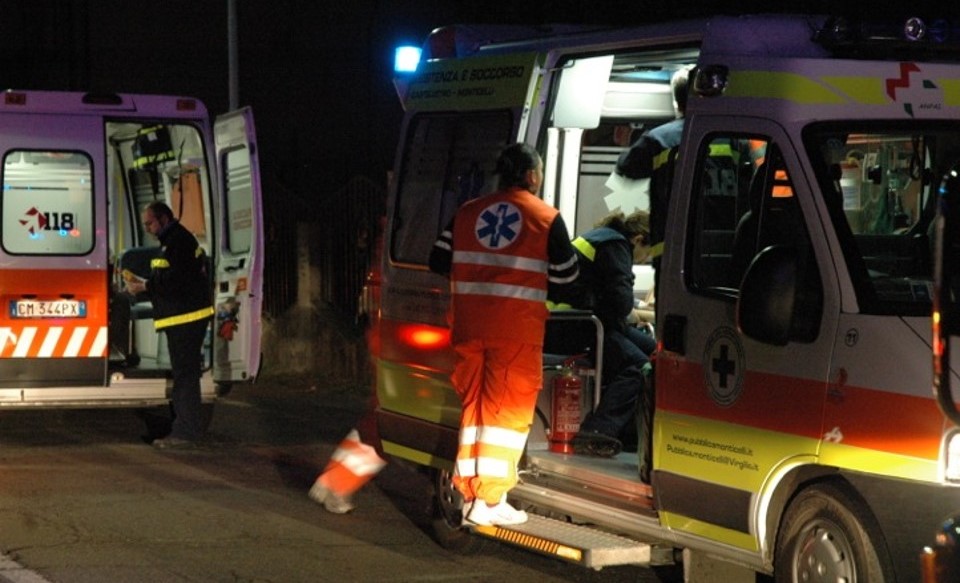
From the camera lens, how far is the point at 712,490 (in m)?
6.27

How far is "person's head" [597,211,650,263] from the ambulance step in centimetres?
173

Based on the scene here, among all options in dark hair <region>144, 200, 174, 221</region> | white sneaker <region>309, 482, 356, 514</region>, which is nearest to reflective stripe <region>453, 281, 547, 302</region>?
white sneaker <region>309, 482, 356, 514</region>

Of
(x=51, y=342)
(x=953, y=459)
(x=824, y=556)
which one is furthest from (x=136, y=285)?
(x=953, y=459)

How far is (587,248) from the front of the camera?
845cm

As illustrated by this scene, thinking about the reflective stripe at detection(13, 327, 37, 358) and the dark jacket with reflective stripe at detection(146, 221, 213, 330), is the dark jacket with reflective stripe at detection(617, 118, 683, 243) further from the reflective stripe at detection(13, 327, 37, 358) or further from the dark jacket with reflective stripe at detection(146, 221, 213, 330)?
the reflective stripe at detection(13, 327, 37, 358)

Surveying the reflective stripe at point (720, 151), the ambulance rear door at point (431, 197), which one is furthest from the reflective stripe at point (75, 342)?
the reflective stripe at point (720, 151)

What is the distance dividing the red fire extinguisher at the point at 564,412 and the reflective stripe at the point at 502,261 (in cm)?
84

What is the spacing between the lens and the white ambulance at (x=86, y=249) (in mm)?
11594

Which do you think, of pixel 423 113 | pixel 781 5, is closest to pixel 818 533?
pixel 423 113

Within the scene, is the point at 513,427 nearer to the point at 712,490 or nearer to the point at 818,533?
the point at 712,490

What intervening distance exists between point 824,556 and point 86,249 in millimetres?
7232

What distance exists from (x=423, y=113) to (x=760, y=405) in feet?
10.5

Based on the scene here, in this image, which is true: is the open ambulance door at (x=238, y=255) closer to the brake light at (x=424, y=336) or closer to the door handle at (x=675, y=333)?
the brake light at (x=424, y=336)

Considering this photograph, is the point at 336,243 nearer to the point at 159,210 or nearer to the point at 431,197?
the point at 159,210
